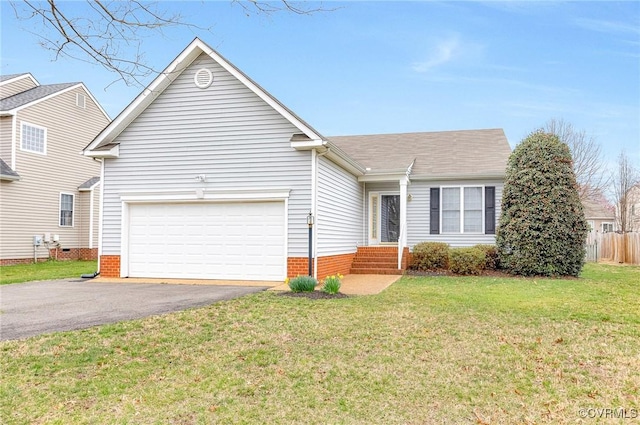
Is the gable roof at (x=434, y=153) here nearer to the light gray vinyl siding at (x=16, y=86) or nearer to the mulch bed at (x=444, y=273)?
the mulch bed at (x=444, y=273)

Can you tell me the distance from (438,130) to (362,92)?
3966 mm

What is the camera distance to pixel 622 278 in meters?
15.7

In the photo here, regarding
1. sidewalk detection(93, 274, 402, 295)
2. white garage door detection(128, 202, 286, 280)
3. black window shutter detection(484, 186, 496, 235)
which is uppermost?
black window shutter detection(484, 186, 496, 235)

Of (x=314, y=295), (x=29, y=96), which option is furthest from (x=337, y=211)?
(x=29, y=96)

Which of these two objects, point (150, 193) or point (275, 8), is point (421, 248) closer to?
point (150, 193)

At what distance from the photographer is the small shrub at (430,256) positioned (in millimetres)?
16469

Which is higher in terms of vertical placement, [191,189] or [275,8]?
[275,8]

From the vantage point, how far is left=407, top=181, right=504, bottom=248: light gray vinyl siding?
18359mm

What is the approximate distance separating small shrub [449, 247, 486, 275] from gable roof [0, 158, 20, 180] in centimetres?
1742

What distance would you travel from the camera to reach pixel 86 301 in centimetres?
1012

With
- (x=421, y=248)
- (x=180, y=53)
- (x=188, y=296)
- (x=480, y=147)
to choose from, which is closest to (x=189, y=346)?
(x=188, y=296)

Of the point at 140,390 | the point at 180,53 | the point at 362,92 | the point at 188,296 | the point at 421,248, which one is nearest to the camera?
the point at 140,390

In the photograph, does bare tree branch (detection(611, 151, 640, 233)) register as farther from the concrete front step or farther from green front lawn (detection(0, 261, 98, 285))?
green front lawn (detection(0, 261, 98, 285))

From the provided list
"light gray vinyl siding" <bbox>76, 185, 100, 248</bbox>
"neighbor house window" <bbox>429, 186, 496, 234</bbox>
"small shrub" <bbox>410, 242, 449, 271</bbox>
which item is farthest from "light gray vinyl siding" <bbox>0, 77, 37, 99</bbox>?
"small shrub" <bbox>410, 242, 449, 271</bbox>
